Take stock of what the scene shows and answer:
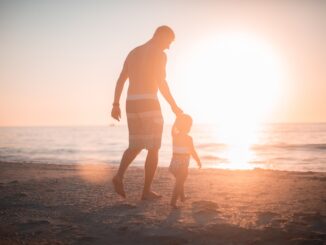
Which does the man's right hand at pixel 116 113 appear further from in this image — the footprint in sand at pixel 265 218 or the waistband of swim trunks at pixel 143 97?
the footprint in sand at pixel 265 218

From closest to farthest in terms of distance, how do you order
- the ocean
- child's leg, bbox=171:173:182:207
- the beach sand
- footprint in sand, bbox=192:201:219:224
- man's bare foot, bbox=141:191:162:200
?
the beach sand
footprint in sand, bbox=192:201:219:224
child's leg, bbox=171:173:182:207
man's bare foot, bbox=141:191:162:200
the ocean

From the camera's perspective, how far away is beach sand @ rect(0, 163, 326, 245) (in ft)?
10.9

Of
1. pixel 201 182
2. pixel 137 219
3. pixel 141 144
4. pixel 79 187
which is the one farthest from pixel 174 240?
pixel 201 182

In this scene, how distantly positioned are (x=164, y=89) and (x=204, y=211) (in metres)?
1.89

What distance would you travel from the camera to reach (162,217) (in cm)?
409

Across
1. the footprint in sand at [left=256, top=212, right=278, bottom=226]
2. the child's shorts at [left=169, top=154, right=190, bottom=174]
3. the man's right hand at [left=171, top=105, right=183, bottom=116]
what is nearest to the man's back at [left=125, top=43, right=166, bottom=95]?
the man's right hand at [left=171, top=105, right=183, bottom=116]

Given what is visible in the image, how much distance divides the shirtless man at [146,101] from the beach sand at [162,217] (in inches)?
24.2

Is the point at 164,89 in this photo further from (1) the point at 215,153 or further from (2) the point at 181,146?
(1) the point at 215,153

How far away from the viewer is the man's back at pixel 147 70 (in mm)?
5145

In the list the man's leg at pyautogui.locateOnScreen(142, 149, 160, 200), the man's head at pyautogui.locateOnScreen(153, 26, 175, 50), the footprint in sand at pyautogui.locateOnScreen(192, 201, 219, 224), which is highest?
the man's head at pyautogui.locateOnScreen(153, 26, 175, 50)

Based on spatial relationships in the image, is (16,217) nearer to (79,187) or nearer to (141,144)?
(141,144)

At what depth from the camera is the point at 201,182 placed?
750 cm

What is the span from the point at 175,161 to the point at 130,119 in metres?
0.90

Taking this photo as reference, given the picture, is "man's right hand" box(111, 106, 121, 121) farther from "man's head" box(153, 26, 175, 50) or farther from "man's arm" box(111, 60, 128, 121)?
"man's head" box(153, 26, 175, 50)
